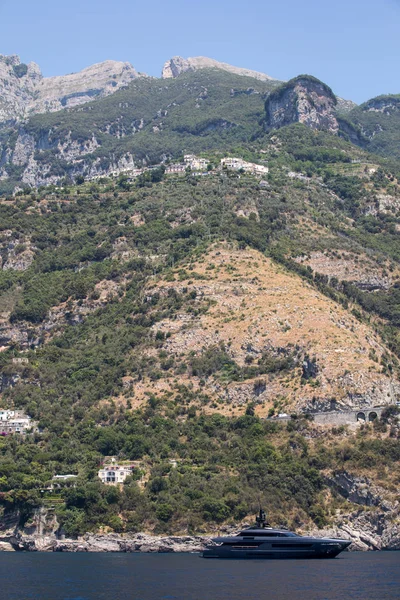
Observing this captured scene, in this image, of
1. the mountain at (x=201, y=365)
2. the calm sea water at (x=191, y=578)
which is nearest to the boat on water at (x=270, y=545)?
the calm sea water at (x=191, y=578)

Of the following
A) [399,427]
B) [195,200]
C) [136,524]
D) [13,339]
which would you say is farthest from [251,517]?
[195,200]

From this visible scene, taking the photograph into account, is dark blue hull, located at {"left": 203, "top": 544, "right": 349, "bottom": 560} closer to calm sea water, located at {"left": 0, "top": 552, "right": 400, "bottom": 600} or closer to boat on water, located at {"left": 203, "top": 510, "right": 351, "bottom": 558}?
boat on water, located at {"left": 203, "top": 510, "right": 351, "bottom": 558}

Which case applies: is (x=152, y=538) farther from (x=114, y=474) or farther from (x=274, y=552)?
(x=274, y=552)

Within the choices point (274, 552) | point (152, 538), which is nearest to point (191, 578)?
point (274, 552)

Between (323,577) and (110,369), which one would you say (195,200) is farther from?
(323,577)

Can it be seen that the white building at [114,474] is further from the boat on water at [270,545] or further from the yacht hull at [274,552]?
the boat on water at [270,545]
